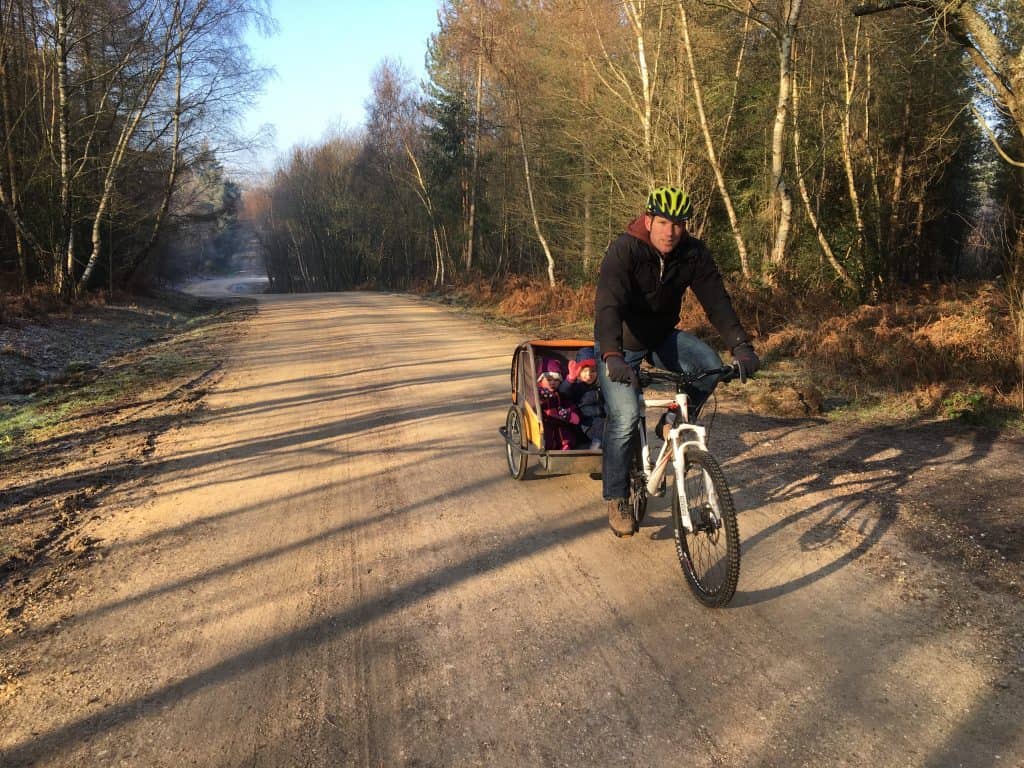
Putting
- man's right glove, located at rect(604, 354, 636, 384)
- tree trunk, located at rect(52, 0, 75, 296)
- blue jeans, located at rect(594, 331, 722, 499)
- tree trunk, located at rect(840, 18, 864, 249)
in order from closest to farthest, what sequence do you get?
man's right glove, located at rect(604, 354, 636, 384) → blue jeans, located at rect(594, 331, 722, 499) → tree trunk, located at rect(840, 18, 864, 249) → tree trunk, located at rect(52, 0, 75, 296)

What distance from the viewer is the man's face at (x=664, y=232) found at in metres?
3.72

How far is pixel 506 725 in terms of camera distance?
2641 mm

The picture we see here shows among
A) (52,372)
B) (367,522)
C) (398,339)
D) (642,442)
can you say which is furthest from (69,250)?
(642,442)

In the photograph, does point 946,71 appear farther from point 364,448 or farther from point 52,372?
point 52,372

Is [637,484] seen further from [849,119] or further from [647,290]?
[849,119]

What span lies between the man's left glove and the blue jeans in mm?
184

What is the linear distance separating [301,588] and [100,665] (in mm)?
993

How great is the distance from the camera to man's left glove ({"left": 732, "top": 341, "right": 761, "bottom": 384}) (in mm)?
3629

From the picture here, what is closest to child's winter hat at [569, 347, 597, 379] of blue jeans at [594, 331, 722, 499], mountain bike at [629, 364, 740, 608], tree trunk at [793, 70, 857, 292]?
blue jeans at [594, 331, 722, 499]

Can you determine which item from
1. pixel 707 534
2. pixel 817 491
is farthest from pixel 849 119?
pixel 707 534

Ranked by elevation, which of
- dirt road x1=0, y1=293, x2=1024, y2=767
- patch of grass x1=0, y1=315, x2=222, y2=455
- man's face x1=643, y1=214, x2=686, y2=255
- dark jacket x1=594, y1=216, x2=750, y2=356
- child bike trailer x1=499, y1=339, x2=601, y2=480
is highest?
man's face x1=643, y1=214, x2=686, y2=255

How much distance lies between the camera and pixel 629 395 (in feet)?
13.0

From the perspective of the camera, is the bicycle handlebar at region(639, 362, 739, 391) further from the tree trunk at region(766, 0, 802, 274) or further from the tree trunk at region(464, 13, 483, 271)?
the tree trunk at region(464, 13, 483, 271)

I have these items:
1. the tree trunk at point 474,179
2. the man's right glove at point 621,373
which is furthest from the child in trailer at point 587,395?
the tree trunk at point 474,179
